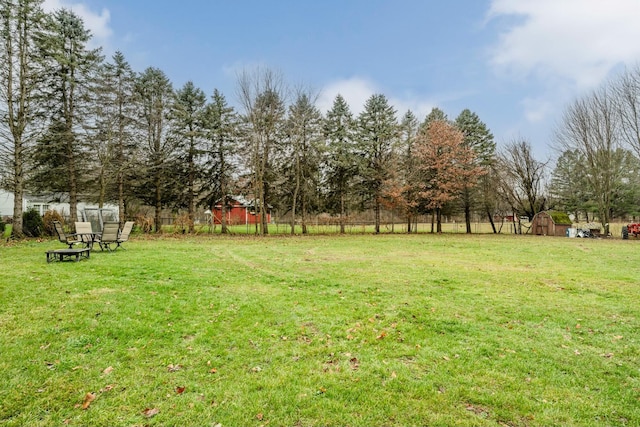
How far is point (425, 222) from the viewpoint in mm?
36438

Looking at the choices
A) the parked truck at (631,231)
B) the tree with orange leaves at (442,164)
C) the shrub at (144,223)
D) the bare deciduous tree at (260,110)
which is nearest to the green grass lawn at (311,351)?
the shrub at (144,223)

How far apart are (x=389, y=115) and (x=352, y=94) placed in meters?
3.71

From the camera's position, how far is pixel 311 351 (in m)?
3.77

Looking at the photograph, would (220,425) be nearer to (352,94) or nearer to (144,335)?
(144,335)

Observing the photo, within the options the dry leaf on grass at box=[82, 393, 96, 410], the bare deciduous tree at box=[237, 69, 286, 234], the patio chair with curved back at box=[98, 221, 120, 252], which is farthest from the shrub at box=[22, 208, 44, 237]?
the dry leaf on grass at box=[82, 393, 96, 410]

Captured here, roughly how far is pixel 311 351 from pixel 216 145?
24.2 metres

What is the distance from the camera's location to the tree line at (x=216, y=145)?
55.5ft

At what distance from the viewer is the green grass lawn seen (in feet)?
8.67

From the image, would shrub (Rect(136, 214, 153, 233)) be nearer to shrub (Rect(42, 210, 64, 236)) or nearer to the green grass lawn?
shrub (Rect(42, 210, 64, 236))

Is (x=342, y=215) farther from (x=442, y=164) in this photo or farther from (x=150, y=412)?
(x=150, y=412)

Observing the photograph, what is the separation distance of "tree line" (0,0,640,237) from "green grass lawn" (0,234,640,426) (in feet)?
51.3

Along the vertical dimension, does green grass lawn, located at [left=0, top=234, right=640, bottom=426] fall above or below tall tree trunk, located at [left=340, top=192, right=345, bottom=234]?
below

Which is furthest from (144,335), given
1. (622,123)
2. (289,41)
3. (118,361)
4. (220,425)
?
(622,123)

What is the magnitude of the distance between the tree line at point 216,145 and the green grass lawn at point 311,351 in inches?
616
